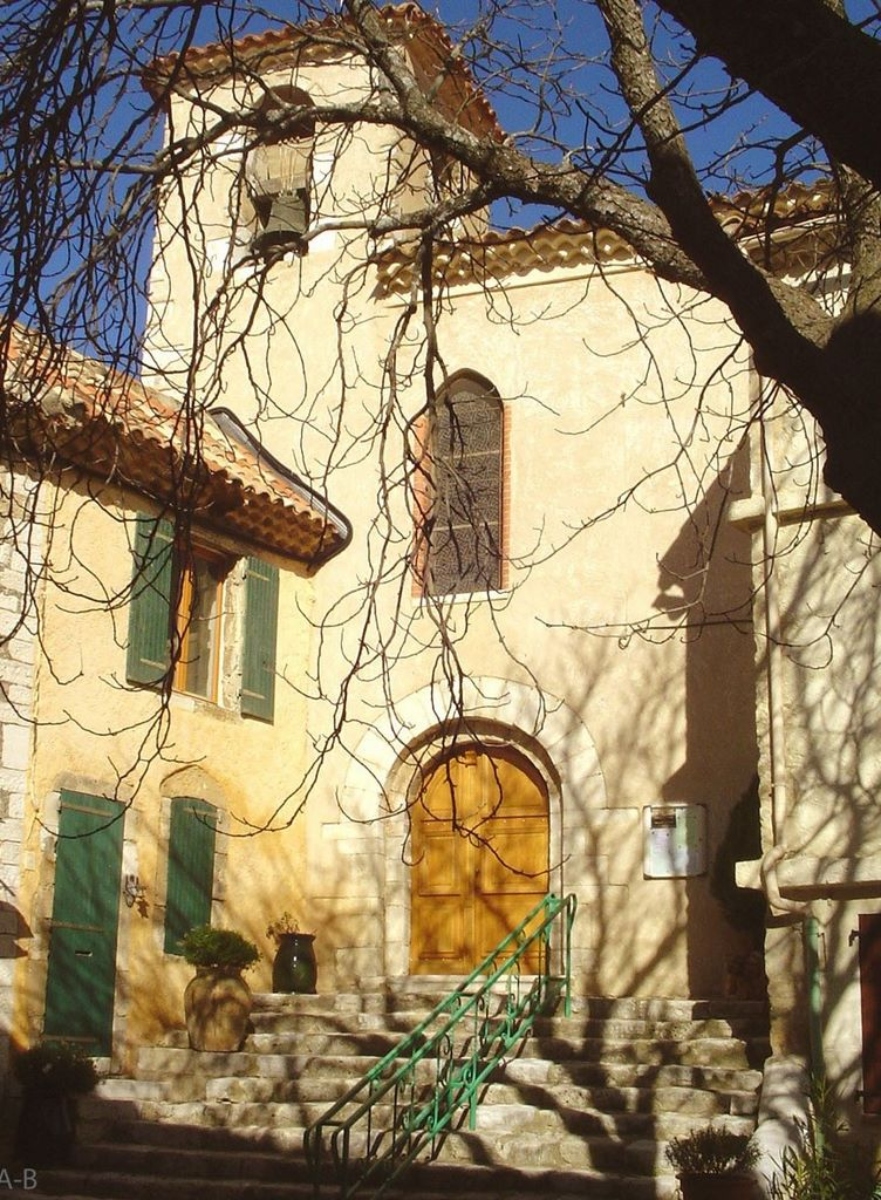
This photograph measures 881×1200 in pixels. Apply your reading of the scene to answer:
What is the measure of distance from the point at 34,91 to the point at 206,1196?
738cm

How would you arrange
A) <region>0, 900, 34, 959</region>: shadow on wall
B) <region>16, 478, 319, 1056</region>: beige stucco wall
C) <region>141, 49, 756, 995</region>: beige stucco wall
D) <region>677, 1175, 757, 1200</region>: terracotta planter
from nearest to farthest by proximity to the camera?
<region>677, 1175, 757, 1200</region>: terracotta planter → <region>0, 900, 34, 959</region>: shadow on wall → <region>16, 478, 319, 1056</region>: beige stucco wall → <region>141, 49, 756, 995</region>: beige stucco wall

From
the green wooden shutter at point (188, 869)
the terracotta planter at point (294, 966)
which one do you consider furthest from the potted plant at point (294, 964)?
the green wooden shutter at point (188, 869)

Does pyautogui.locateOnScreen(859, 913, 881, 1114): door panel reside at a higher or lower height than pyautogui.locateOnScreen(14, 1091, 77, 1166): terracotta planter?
higher

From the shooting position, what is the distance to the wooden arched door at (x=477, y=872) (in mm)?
14117

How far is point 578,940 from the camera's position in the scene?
1350 cm

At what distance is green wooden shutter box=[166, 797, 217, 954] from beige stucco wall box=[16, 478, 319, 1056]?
89mm

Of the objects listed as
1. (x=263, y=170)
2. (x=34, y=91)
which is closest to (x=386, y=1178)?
(x=34, y=91)

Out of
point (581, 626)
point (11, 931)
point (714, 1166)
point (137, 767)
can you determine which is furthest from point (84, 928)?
point (714, 1166)

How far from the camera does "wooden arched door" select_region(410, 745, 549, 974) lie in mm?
14117

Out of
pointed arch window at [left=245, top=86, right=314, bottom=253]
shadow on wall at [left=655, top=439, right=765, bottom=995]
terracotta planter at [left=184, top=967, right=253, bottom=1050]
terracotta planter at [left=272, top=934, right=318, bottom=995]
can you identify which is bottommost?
terracotta planter at [left=184, top=967, right=253, bottom=1050]

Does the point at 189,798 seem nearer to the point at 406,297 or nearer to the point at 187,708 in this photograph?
the point at 187,708

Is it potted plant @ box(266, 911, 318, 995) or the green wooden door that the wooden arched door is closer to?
potted plant @ box(266, 911, 318, 995)

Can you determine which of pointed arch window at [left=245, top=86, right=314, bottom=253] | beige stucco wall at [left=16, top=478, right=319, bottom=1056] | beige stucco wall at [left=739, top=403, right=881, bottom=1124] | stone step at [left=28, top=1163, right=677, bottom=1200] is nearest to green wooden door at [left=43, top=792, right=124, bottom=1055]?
beige stucco wall at [left=16, top=478, right=319, bottom=1056]

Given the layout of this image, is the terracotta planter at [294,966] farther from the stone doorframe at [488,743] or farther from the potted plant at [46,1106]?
the potted plant at [46,1106]
